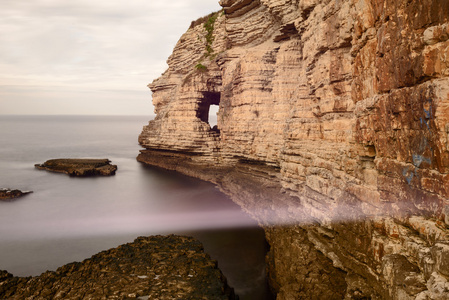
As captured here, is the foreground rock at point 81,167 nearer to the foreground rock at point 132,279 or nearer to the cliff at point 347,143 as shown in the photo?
the cliff at point 347,143

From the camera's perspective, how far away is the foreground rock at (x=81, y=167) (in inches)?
1405

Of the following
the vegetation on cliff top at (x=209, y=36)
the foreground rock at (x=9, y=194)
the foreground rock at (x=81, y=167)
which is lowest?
the foreground rock at (x=9, y=194)

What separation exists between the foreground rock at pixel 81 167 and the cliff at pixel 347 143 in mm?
16464

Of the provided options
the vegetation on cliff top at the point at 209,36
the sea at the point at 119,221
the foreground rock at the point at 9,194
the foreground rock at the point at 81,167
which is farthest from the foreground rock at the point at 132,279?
the foreground rock at the point at 81,167

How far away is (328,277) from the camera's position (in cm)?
1011

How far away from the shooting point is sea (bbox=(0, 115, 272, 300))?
15.6 meters

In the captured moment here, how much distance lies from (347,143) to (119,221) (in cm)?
1612

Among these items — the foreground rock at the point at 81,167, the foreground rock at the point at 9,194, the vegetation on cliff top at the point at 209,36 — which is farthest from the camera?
the foreground rock at the point at 81,167

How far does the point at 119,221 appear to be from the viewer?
21.4 metres

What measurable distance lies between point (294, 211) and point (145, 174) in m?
24.6

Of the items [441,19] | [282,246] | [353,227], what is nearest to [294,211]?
[282,246]

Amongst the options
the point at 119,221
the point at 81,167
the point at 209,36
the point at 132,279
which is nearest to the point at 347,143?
the point at 132,279

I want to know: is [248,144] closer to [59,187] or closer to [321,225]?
[321,225]

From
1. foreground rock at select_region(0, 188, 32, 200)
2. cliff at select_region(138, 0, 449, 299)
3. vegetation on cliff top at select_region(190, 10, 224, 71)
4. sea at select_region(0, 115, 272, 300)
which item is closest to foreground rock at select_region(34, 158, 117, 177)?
sea at select_region(0, 115, 272, 300)
